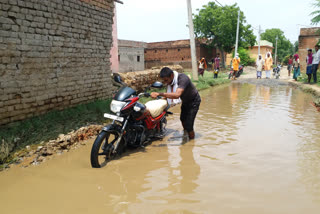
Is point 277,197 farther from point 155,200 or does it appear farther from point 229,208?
Result: point 155,200

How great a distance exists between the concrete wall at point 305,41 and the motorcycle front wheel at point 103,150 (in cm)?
2700

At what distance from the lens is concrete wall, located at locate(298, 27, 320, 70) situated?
1032 inches

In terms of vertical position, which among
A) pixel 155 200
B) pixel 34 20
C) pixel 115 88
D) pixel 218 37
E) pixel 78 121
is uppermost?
pixel 218 37

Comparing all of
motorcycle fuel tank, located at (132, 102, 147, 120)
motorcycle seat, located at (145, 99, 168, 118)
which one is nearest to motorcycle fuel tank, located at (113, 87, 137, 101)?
motorcycle fuel tank, located at (132, 102, 147, 120)

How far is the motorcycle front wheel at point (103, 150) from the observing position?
12.0ft

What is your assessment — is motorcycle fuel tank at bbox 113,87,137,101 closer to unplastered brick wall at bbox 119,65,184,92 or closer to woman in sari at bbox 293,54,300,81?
unplastered brick wall at bbox 119,65,184,92

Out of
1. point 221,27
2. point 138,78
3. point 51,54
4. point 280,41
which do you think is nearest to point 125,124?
point 51,54

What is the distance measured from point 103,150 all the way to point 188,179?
1.34 m

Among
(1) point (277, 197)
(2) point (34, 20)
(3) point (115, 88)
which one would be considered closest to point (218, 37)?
(3) point (115, 88)

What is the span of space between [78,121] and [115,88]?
3.38 m

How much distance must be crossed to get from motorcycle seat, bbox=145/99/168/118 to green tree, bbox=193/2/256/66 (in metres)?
34.5

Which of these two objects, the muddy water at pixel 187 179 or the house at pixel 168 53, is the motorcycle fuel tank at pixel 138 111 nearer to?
the muddy water at pixel 187 179

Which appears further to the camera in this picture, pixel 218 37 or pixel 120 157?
pixel 218 37

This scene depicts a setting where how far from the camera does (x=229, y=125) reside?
6.32 meters
